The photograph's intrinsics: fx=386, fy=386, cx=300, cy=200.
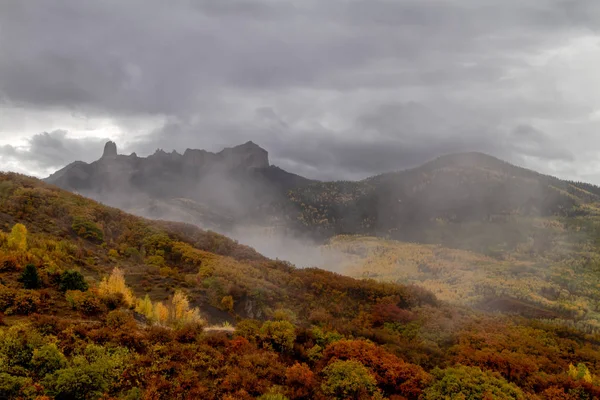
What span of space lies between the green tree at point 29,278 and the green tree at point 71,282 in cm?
128

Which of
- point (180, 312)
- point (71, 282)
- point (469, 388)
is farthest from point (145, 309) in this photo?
point (469, 388)

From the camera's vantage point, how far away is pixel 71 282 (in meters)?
23.8

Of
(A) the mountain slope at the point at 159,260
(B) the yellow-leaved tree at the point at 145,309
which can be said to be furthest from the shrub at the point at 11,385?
(A) the mountain slope at the point at 159,260

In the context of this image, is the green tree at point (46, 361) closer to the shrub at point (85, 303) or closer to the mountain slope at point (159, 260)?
the shrub at point (85, 303)

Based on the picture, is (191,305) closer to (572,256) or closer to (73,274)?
(73,274)

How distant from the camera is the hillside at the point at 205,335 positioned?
51.5 feet

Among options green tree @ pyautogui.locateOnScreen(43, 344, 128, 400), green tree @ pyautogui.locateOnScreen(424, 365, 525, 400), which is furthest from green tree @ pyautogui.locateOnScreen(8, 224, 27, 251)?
green tree @ pyautogui.locateOnScreen(424, 365, 525, 400)

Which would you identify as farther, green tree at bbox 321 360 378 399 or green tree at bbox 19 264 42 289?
green tree at bbox 19 264 42 289

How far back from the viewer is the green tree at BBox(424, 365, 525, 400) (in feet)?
61.7

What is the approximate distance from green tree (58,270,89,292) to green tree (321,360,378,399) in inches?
632

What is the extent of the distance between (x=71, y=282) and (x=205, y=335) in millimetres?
9606

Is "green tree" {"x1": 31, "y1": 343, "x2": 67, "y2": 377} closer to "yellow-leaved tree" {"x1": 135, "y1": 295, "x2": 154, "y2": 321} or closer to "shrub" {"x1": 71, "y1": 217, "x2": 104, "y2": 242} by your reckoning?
"yellow-leaved tree" {"x1": 135, "y1": 295, "x2": 154, "y2": 321}

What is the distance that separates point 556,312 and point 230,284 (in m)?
113

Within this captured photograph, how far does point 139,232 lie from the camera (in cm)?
5194
